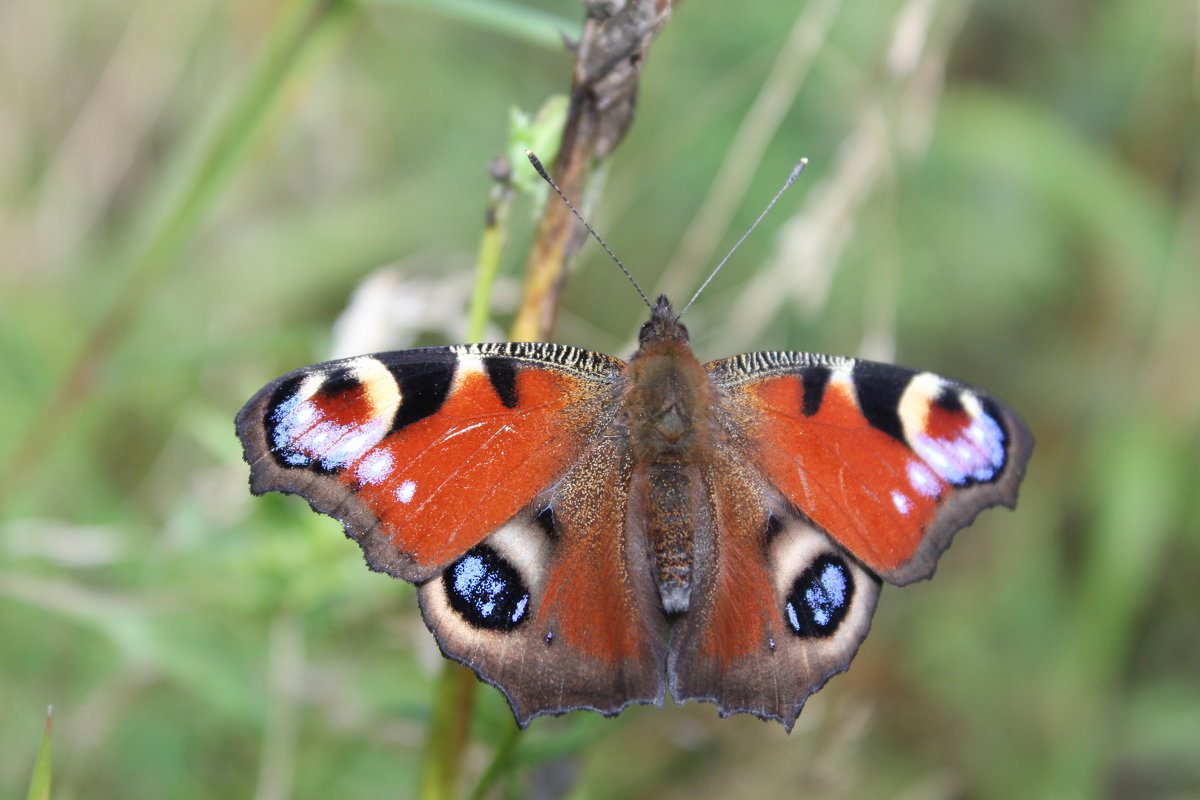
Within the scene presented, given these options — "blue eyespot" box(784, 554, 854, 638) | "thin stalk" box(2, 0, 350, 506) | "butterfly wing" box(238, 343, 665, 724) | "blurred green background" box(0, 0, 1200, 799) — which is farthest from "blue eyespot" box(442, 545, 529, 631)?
"thin stalk" box(2, 0, 350, 506)

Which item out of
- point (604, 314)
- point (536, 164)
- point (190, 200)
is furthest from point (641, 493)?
point (604, 314)

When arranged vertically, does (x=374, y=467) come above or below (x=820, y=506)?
below

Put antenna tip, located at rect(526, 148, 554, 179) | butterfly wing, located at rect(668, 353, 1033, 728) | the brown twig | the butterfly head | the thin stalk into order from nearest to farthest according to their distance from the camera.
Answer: the brown twig < antenna tip, located at rect(526, 148, 554, 179) < butterfly wing, located at rect(668, 353, 1033, 728) < the butterfly head < the thin stalk

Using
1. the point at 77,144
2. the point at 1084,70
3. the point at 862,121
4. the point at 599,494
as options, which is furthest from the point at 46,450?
the point at 1084,70

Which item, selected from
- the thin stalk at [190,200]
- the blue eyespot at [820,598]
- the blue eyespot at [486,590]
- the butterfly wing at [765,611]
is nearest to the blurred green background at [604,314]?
the thin stalk at [190,200]

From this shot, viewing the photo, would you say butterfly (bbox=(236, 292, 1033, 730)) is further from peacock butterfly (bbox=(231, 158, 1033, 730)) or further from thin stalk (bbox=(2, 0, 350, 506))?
thin stalk (bbox=(2, 0, 350, 506))

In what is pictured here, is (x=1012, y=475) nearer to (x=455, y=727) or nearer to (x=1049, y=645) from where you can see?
(x=455, y=727)

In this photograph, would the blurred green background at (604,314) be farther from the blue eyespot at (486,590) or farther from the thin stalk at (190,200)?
the blue eyespot at (486,590)

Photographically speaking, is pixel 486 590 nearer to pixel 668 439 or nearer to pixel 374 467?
pixel 374 467
